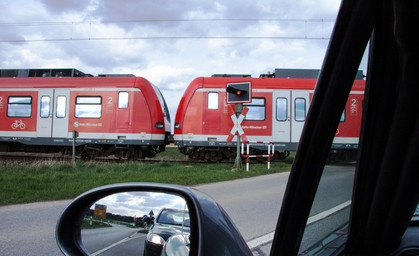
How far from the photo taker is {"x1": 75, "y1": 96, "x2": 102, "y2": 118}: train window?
1228 cm

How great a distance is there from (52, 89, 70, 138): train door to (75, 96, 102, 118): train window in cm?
52

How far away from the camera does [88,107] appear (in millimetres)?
12320

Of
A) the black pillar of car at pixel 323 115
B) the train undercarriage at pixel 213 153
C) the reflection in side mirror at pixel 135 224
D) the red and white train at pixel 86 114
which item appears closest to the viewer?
the black pillar of car at pixel 323 115

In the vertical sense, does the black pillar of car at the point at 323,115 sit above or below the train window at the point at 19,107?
below

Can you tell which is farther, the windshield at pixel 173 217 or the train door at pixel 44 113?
the train door at pixel 44 113

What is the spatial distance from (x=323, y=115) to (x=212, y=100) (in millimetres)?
11360

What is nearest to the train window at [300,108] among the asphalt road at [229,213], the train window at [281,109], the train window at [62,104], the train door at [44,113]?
the train window at [281,109]

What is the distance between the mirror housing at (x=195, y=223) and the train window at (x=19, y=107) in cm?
1332

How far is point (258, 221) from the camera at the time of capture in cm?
431

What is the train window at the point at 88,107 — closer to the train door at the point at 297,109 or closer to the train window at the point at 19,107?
the train window at the point at 19,107

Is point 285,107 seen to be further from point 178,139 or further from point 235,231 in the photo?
point 235,231

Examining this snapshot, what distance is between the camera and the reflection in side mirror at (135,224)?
1108 millimetres

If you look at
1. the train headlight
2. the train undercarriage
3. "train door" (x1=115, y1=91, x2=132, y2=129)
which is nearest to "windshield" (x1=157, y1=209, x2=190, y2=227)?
the train headlight

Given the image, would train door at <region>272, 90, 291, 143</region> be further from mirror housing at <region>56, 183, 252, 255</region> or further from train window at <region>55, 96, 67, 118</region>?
mirror housing at <region>56, 183, 252, 255</region>
